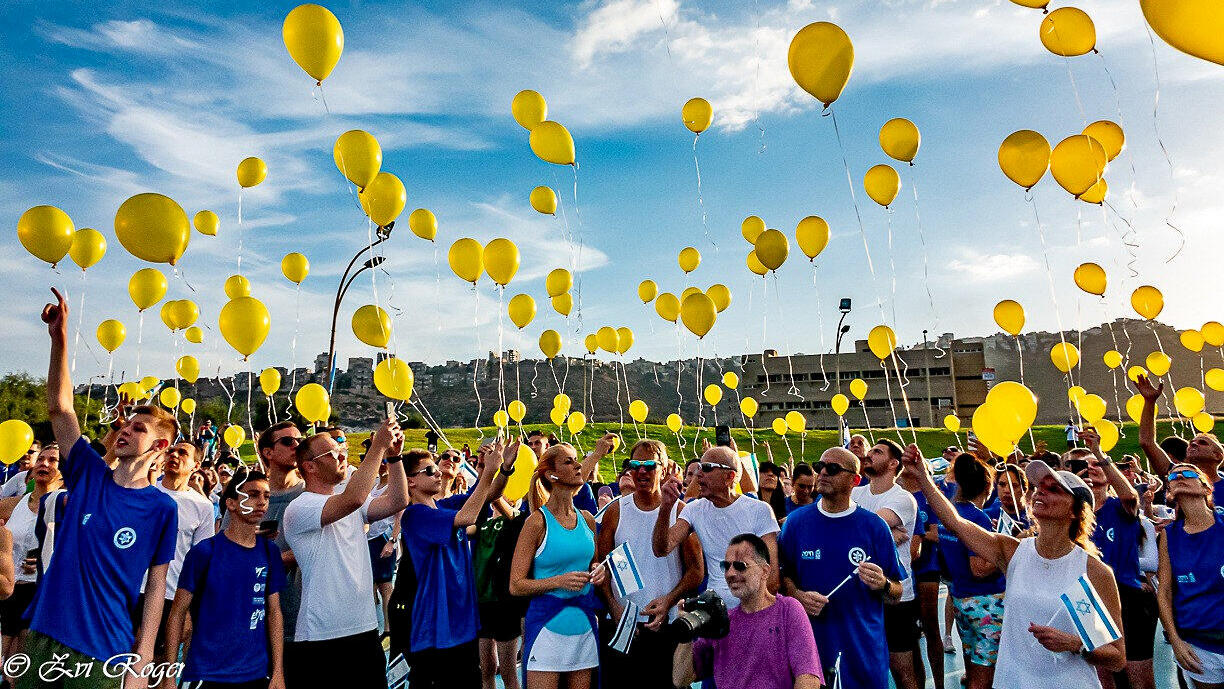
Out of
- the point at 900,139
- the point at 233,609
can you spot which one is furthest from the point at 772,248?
the point at 233,609

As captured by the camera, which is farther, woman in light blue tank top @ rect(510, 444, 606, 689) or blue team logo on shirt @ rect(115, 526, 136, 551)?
woman in light blue tank top @ rect(510, 444, 606, 689)

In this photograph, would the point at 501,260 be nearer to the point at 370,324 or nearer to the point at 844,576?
the point at 370,324

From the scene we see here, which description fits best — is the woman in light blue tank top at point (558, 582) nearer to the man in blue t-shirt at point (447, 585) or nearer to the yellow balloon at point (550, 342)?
the man in blue t-shirt at point (447, 585)

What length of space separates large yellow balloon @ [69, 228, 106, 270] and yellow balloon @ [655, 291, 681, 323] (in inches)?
256

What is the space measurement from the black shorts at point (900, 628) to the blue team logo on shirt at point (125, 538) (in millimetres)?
3923

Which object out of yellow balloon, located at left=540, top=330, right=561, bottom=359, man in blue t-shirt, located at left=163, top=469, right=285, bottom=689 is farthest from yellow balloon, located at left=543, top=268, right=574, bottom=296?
man in blue t-shirt, located at left=163, top=469, right=285, bottom=689

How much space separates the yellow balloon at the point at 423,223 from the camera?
8.10 m

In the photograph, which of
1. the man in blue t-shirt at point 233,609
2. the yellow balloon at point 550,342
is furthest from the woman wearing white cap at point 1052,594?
the yellow balloon at point 550,342

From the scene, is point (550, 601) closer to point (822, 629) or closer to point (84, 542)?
point (822, 629)

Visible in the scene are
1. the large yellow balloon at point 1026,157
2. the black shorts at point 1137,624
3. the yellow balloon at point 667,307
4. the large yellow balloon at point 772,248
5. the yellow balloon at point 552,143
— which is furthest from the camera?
the yellow balloon at point 667,307

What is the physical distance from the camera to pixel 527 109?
7363 millimetres

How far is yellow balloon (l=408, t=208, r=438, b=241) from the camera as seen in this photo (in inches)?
319

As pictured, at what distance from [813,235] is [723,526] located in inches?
180

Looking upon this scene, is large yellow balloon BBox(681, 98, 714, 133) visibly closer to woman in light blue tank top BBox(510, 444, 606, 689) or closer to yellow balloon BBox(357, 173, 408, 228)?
yellow balloon BBox(357, 173, 408, 228)
